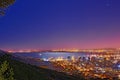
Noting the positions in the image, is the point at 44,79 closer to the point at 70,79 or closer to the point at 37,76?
the point at 37,76

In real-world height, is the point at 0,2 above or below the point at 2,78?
above

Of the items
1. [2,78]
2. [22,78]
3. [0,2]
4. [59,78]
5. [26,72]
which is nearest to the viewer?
[2,78]

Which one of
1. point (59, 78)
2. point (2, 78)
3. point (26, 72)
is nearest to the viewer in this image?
point (2, 78)

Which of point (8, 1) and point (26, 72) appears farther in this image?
point (26, 72)

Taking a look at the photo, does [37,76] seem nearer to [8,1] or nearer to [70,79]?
[70,79]

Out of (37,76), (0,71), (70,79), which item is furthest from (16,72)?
(0,71)

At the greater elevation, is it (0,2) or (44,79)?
(0,2)

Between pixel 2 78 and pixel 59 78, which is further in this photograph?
pixel 59 78

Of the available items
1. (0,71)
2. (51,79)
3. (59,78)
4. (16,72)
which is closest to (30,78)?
(16,72)

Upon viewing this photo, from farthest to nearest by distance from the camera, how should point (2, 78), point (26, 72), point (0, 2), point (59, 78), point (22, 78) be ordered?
point (59, 78) < point (26, 72) < point (22, 78) < point (0, 2) < point (2, 78)
